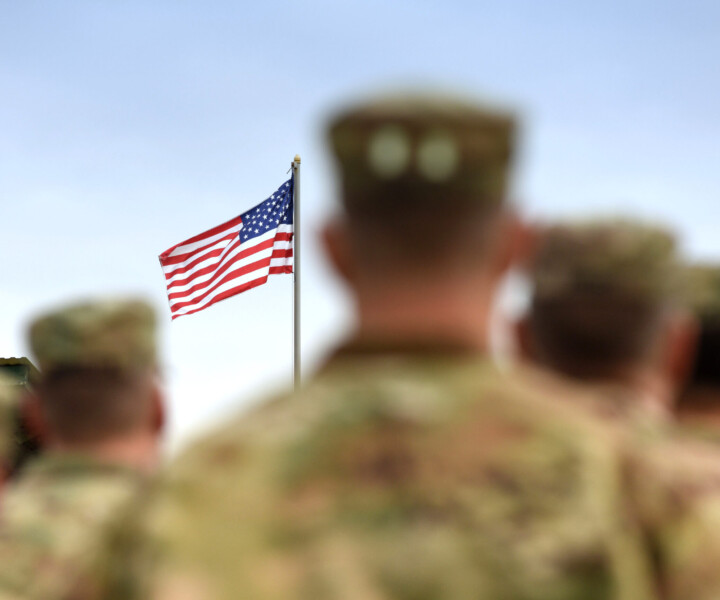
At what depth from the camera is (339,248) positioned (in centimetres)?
266

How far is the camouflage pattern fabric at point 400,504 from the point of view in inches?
92.7

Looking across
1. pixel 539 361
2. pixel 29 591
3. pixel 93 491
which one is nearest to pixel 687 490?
pixel 539 361

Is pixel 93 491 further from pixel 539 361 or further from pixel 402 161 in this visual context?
pixel 402 161

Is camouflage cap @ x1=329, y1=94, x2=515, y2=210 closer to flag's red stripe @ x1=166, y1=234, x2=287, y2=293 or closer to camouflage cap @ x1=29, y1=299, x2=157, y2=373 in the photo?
camouflage cap @ x1=29, y1=299, x2=157, y2=373

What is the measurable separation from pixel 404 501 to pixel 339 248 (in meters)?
0.58

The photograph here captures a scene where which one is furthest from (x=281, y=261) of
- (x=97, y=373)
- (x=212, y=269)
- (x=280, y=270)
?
(x=97, y=373)

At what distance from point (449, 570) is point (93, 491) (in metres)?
2.55

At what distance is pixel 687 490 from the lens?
2.53 meters

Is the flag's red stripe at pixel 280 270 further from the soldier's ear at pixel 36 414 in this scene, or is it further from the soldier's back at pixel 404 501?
the soldier's back at pixel 404 501

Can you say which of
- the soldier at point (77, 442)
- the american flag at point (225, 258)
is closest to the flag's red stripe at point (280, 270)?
the american flag at point (225, 258)

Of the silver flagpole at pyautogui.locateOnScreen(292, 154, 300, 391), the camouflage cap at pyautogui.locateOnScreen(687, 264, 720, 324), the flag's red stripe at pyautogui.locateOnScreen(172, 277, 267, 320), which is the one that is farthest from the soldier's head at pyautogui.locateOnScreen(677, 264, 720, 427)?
the silver flagpole at pyautogui.locateOnScreen(292, 154, 300, 391)

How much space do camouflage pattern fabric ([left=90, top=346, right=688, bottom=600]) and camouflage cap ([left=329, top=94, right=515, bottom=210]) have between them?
0.34 m

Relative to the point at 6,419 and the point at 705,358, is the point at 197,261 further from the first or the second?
the point at 705,358

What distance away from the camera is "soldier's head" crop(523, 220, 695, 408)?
3398mm
